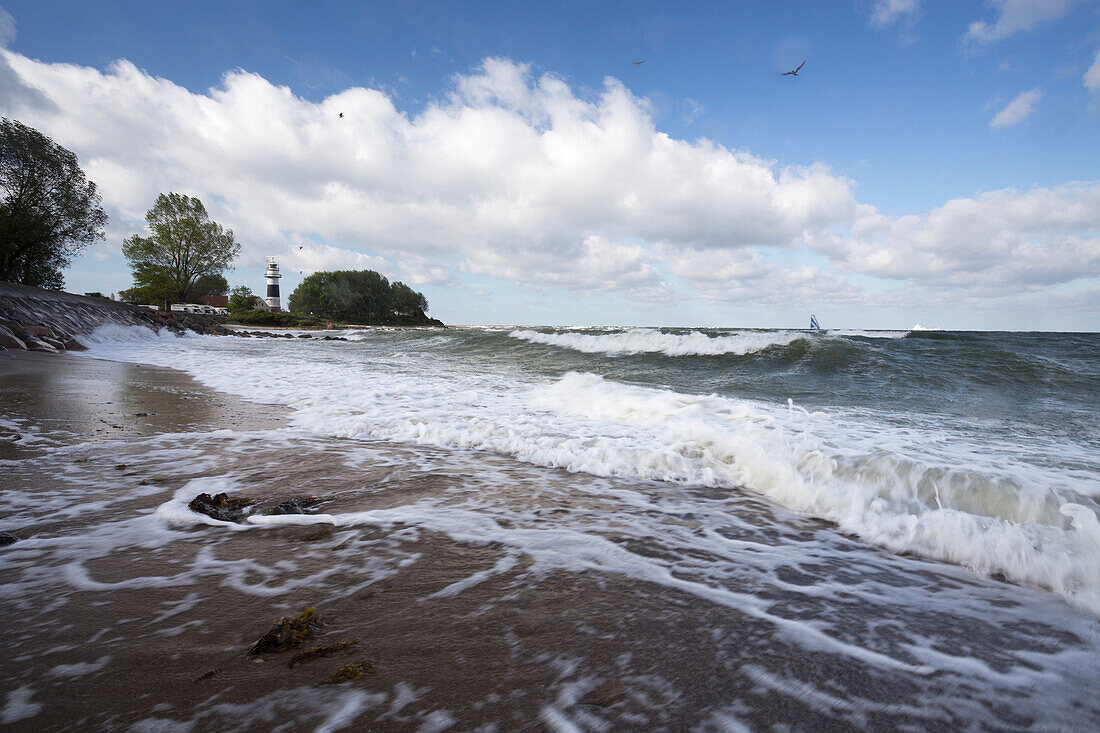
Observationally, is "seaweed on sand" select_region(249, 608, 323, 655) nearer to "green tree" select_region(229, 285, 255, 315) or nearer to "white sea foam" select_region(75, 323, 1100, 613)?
"white sea foam" select_region(75, 323, 1100, 613)

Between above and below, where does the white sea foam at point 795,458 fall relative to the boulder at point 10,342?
below

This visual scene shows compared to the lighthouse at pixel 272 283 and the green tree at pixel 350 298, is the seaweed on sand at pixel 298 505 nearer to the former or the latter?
the green tree at pixel 350 298

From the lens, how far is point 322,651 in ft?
4.32

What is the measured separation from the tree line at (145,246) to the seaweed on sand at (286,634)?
32779mm

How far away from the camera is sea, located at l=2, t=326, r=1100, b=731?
1234 millimetres

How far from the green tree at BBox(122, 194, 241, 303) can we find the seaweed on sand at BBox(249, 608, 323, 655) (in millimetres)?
46931

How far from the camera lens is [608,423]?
523cm

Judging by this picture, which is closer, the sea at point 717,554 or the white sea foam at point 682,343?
the sea at point 717,554

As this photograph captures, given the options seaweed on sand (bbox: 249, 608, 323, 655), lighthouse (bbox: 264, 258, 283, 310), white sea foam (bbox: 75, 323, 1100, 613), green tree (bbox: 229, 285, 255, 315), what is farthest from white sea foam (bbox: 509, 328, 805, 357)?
lighthouse (bbox: 264, 258, 283, 310)

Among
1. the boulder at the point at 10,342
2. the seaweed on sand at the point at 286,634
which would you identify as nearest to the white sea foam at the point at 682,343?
the seaweed on sand at the point at 286,634

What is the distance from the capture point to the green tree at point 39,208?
2212cm

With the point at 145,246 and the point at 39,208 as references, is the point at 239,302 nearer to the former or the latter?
the point at 145,246

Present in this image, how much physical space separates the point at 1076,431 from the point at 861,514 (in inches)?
177

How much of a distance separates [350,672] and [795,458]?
11.3 ft
